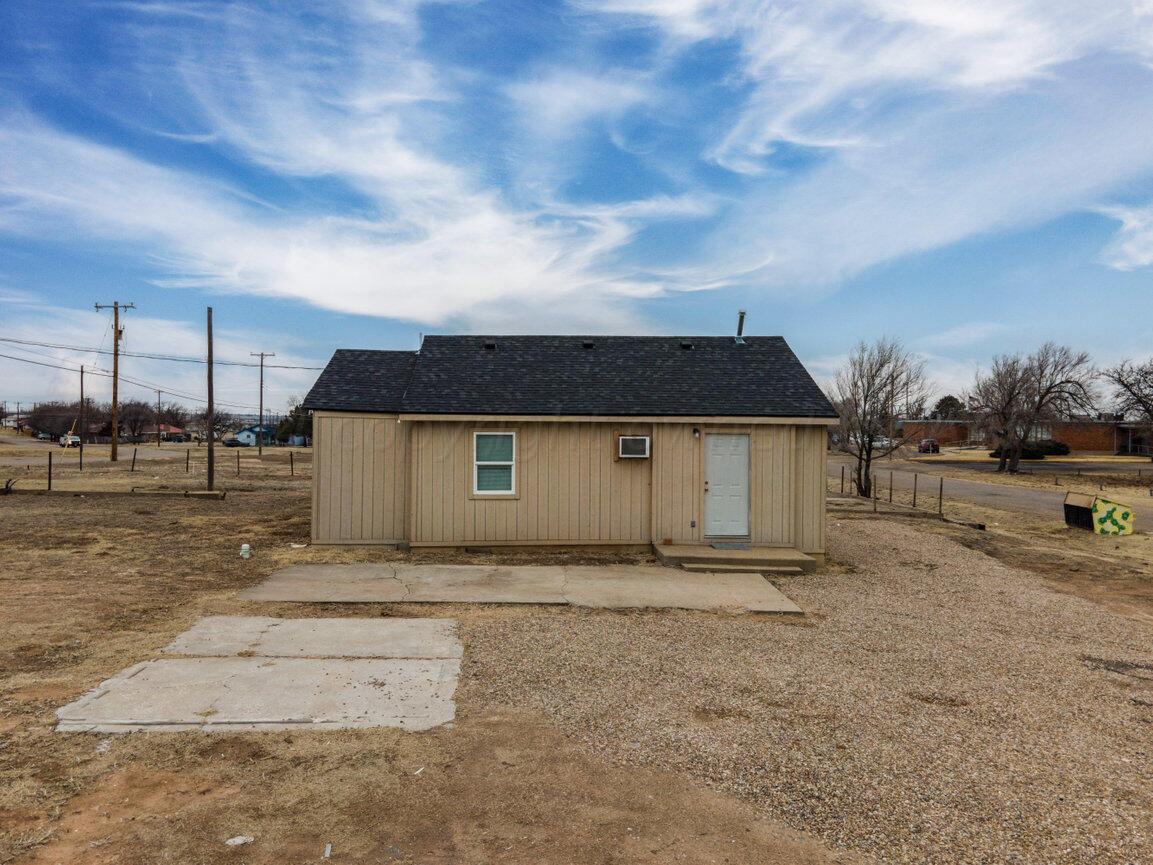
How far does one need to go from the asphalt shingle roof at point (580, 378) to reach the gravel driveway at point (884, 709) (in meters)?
4.32

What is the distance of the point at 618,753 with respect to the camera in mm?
4180

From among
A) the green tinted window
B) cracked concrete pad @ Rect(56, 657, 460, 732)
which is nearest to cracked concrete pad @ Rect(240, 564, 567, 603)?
the green tinted window

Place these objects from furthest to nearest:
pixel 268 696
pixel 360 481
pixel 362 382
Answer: pixel 362 382 < pixel 360 481 < pixel 268 696

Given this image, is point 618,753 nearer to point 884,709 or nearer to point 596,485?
point 884,709

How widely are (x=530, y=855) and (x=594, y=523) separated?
27.3 feet

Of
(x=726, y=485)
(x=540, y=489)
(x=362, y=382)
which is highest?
(x=362, y=382)

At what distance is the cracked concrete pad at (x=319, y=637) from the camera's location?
6.00m

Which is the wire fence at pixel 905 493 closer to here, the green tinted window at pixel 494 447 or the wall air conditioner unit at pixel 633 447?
the wall air conditioner unit at pixel 633 447

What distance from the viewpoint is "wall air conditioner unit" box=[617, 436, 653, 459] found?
1130 cm

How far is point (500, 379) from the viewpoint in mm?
12297

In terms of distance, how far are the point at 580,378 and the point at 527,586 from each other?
4.84 metres

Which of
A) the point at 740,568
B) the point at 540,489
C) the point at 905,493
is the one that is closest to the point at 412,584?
the point at 540,489

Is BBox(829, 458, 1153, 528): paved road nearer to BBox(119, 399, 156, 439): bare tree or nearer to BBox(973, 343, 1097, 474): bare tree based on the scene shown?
BBox(973, 343, 1097, 474): bare tree

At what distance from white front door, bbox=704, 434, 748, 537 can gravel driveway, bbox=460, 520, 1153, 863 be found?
283 cm
